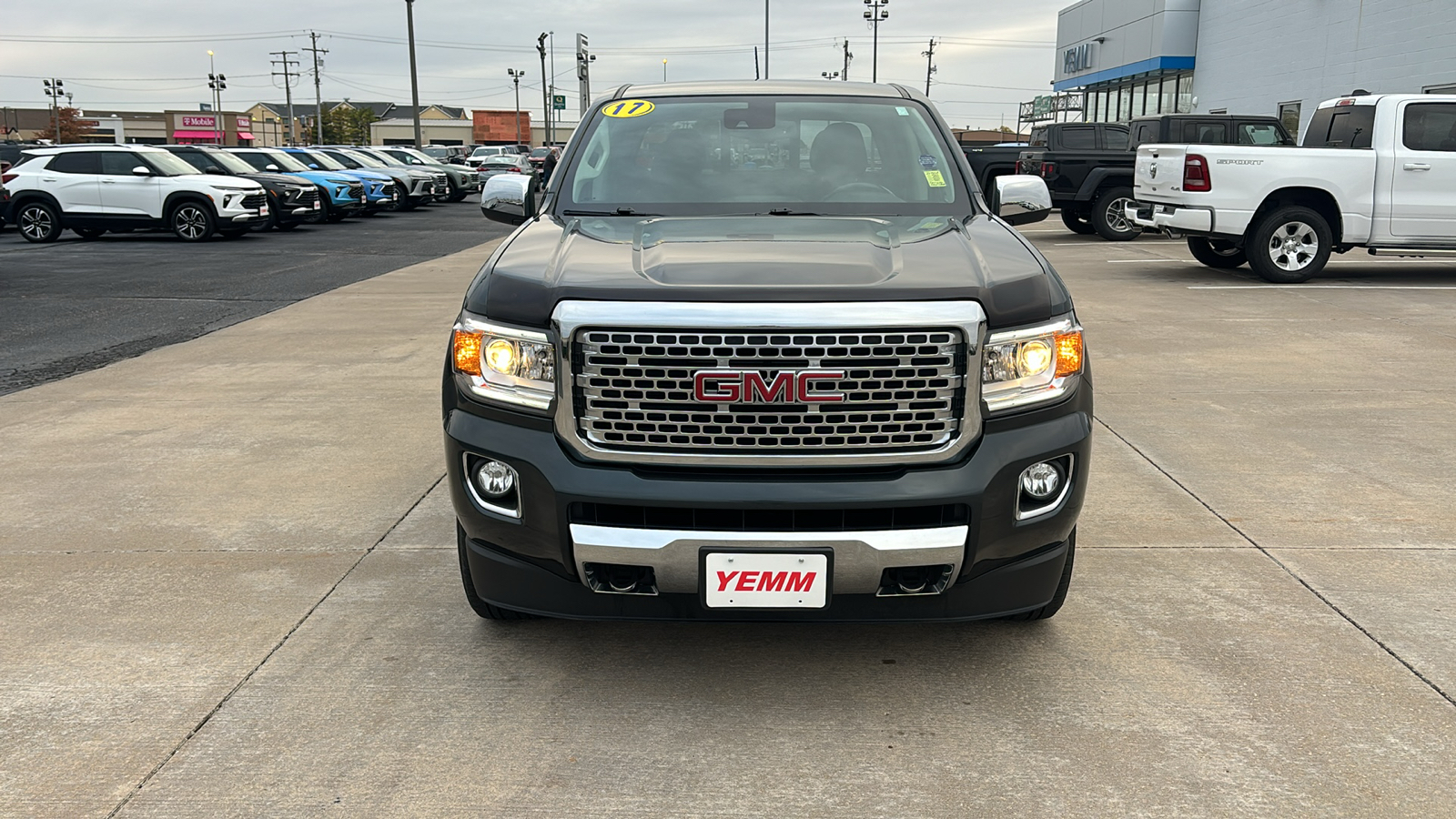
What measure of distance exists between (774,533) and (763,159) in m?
1.96

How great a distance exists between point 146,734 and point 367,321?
26.2ft

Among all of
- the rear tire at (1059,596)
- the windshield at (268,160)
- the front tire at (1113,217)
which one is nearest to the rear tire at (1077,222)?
the front tire at (1113,217)

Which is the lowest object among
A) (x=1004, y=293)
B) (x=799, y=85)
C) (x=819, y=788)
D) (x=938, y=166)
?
(x=819, y=788)

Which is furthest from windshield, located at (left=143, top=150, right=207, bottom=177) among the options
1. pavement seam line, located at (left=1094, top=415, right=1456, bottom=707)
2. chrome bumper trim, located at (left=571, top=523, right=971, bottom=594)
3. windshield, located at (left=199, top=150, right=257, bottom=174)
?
chrome bumper trim, located at (left=571, top=523, right=971, bottom=594)

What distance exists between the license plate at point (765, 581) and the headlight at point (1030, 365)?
2.14ft

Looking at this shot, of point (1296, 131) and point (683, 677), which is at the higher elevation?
point (1296, 131)

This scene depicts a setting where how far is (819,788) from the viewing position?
2916 mm

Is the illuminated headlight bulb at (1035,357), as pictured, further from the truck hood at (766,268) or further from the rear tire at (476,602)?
the rear tire at (476,602)

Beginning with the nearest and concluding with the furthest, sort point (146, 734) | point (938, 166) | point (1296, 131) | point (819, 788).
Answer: point (819, 788) < point (146, 734) < point (938, 166) < point (1296, 131)

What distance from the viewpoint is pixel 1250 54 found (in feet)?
105

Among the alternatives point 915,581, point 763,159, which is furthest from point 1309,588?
point 763,159

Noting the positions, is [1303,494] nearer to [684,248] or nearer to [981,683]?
[981,683]

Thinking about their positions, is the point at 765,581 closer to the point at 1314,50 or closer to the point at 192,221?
the point at 192,221

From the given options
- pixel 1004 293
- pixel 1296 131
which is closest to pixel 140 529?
pixel 1004 293
